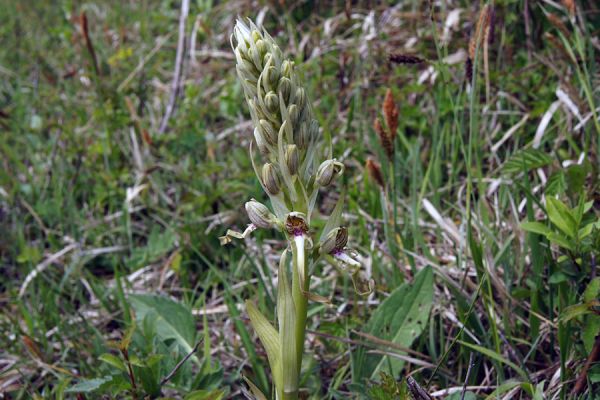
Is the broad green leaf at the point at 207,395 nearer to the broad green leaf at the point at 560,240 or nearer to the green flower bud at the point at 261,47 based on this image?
the green flower bud at the point at 261,47

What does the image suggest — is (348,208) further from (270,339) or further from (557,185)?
(270,339)

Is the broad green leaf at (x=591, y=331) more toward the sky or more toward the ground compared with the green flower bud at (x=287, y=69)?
more toward the ground

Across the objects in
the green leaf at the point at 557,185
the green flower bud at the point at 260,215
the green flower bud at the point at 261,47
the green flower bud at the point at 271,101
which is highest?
the green flower bud at the point at 261,47

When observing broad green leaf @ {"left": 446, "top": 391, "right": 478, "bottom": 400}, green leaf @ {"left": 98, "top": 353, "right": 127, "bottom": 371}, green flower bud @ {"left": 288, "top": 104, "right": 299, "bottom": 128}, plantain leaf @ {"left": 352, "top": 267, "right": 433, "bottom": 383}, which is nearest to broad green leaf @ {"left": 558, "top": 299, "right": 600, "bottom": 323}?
broad green leaf @ {"left": 446, "top": 391, "right": 478, "bottom": 400}

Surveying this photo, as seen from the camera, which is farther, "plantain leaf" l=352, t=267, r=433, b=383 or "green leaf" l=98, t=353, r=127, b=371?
"plantain leaf" l=352, t=267, r=433, b=383

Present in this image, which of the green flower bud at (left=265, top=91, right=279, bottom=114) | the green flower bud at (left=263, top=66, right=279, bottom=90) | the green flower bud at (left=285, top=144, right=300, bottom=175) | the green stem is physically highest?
the green flower bud at (left=263, top=66, right=279, bottom=90)

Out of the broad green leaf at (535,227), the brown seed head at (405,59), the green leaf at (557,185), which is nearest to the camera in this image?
the broad green leaf at (535,227)

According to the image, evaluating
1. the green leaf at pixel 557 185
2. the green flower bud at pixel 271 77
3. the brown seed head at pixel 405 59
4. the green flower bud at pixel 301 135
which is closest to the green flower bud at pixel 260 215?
the green flower bud at pixel 301 135

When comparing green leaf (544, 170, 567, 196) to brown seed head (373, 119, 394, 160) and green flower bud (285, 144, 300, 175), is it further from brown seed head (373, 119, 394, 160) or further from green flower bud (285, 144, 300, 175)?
green flower bud (285, 144, 300, 175)
